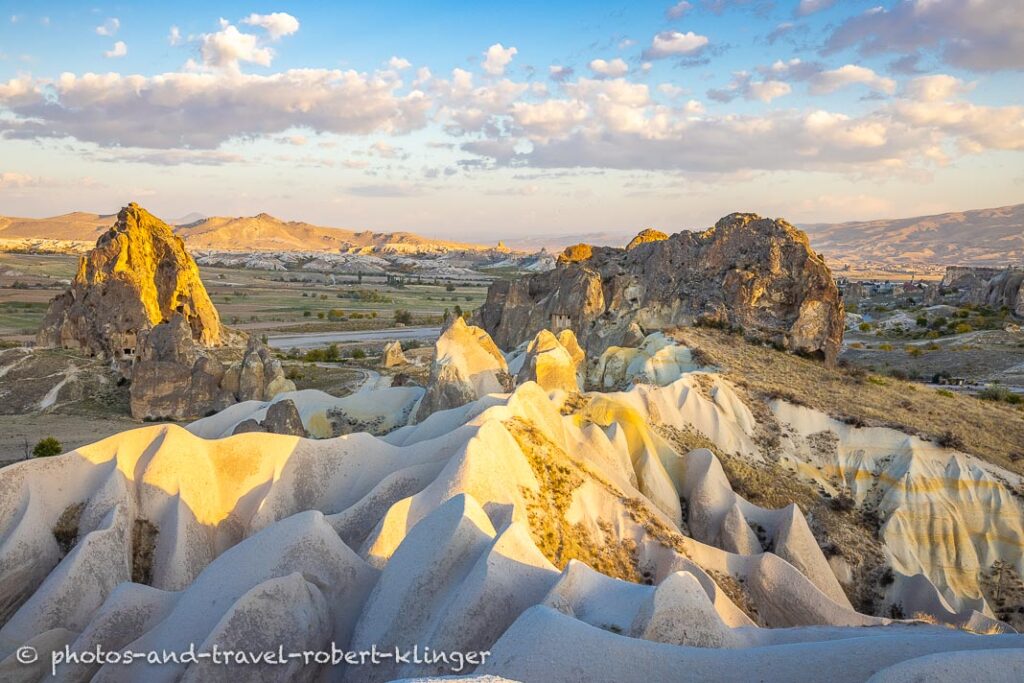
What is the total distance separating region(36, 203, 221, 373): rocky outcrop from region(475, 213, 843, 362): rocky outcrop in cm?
2232

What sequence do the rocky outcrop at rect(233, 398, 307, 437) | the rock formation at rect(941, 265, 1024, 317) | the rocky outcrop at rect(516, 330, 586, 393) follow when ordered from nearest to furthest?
1. the rocky outcrop at rect(233, 398, 307, 437)
2. the rocky outcrop at rect(516, 330, 586, 393)
3. the rock formation at rect(941, 265, 1024, 317)

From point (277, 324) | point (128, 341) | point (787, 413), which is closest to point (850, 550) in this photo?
point (787, 413)

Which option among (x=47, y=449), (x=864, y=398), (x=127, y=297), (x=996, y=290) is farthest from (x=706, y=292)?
(x=996, y=290)

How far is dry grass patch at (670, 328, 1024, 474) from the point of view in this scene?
78.2ft

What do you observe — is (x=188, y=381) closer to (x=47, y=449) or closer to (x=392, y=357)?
(x=47, y=449)

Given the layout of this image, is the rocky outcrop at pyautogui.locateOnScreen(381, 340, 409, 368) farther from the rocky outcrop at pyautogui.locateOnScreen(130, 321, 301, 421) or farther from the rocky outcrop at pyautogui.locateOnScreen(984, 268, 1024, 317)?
the rocky outcrop at pyautogui.locateOnScreen(984, 268, 1024, 317)

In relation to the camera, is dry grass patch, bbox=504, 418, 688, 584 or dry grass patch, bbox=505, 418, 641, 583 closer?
dry grass patch, bbox=505, 418, 641, 583

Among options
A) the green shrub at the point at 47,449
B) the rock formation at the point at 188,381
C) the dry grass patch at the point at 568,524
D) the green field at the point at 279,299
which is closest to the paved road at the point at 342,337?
the green field at the point at 279,299

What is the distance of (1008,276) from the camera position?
8050cm

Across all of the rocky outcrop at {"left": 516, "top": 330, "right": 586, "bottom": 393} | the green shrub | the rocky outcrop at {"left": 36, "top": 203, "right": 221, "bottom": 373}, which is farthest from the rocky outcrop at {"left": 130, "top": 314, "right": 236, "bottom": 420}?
the rocky outcrop at {"left": 516, "top": 330, "right": 586, "bottom": 393}

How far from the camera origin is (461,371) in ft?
80.1

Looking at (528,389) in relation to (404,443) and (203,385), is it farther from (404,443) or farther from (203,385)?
(203,385)

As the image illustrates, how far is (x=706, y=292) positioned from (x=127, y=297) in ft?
118

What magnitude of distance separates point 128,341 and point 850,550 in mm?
41321
